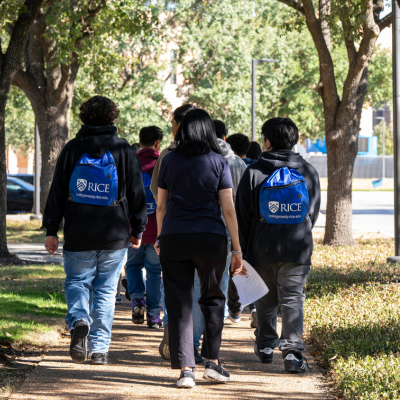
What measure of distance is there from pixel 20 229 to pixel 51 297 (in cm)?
1069

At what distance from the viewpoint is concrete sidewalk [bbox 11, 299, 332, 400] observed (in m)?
4.25

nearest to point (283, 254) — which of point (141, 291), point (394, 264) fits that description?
point (141, 291)

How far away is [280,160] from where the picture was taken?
4879mm

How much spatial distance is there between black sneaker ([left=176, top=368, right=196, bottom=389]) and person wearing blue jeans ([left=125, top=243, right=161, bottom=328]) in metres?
2.05

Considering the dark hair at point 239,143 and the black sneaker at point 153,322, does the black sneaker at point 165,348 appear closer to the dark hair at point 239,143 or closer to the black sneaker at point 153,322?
the black sneaker at point 153,322

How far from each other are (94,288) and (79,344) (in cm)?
46

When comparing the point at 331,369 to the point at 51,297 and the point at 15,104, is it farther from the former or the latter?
the point at 15,104

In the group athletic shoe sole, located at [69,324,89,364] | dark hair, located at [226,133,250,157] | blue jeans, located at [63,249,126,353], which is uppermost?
dark hair, located at [226,133,250,157]

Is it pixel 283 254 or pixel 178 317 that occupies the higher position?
pixel 283 254

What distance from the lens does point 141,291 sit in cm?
666

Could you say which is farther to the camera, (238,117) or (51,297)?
(238,117)

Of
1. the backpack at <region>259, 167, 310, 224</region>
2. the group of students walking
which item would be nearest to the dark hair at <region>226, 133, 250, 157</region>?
the group of students walking

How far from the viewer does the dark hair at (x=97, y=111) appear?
190 inches

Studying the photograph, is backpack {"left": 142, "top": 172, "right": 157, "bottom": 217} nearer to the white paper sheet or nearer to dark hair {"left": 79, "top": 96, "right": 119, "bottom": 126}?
dark hair {"left": 79, "top": 96, "right": 119, "bottom": 126}
